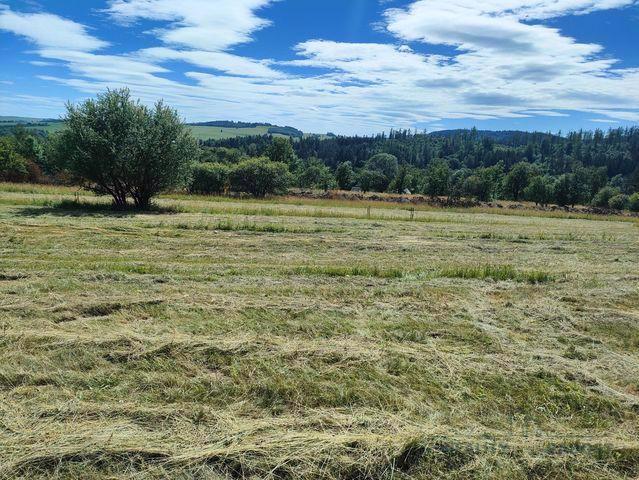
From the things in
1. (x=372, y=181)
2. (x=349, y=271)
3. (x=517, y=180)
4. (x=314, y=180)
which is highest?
(x=517, y=180)

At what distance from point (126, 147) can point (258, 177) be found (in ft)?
112

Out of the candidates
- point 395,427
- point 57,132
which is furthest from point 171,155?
point 395,427

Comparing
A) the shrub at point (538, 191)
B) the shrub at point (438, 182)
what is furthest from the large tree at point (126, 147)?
the shrub at point (538, 191)

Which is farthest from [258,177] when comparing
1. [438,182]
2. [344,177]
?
[344,177]

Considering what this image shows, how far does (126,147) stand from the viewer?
23234 millimetres

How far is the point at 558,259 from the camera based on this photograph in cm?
1471

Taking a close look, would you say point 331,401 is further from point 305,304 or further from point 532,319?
point 532,319

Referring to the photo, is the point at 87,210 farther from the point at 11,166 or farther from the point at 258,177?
the point at 11,166

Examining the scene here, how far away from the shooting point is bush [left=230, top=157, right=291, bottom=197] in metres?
56.8

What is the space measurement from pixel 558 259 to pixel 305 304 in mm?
10693

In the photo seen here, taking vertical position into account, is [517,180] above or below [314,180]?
above

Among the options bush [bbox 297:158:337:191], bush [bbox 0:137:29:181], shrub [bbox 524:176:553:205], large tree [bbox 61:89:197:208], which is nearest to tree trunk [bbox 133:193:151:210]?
large tree [bbox 61:89:197:208]

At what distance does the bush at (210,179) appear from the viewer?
55.4 meters

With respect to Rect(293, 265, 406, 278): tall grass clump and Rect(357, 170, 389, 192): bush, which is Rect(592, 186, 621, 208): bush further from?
Rect(293, 265, 406, 278): tall grass clump
